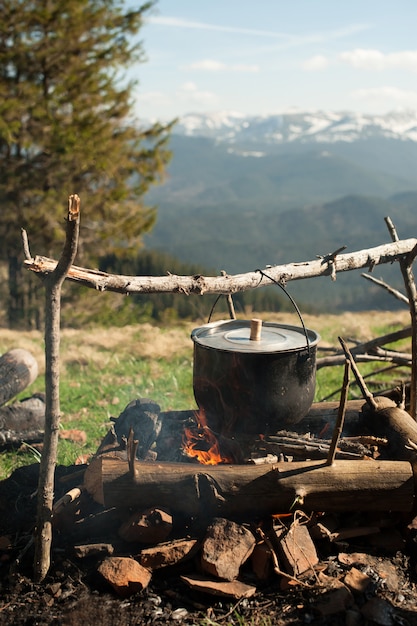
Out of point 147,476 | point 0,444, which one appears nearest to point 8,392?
point 0,444

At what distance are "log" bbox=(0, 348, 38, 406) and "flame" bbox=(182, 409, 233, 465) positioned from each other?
7.74 feet

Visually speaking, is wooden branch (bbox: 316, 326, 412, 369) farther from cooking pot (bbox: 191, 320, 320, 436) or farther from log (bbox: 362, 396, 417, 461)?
cooking pot (bbox: 191, 320, 320, 436)

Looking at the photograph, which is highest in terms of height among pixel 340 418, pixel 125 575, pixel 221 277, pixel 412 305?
pixel 221 277

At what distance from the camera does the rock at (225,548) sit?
2.88 meters

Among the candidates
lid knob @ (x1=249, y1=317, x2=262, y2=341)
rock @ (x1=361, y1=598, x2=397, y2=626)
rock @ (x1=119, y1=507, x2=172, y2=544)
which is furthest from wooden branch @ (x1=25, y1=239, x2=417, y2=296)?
rock @ (x1=361, y1=598, x2=397, y2=626)

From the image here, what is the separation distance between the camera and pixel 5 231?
62.2 ft

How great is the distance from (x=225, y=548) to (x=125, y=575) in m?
0.52

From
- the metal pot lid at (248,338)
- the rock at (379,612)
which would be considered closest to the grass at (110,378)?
the metal pot lid at (248,338)

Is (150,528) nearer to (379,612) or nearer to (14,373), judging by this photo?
(379,612)

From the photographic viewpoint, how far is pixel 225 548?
2.94 m

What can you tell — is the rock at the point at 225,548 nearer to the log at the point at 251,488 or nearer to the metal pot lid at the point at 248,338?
the log at the point at 251,488

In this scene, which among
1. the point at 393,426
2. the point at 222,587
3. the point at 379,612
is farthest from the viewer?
the point at 393,426

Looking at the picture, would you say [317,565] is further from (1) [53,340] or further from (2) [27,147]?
(2) [27,147]

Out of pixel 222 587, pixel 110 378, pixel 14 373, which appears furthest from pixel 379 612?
pixel 110 378
